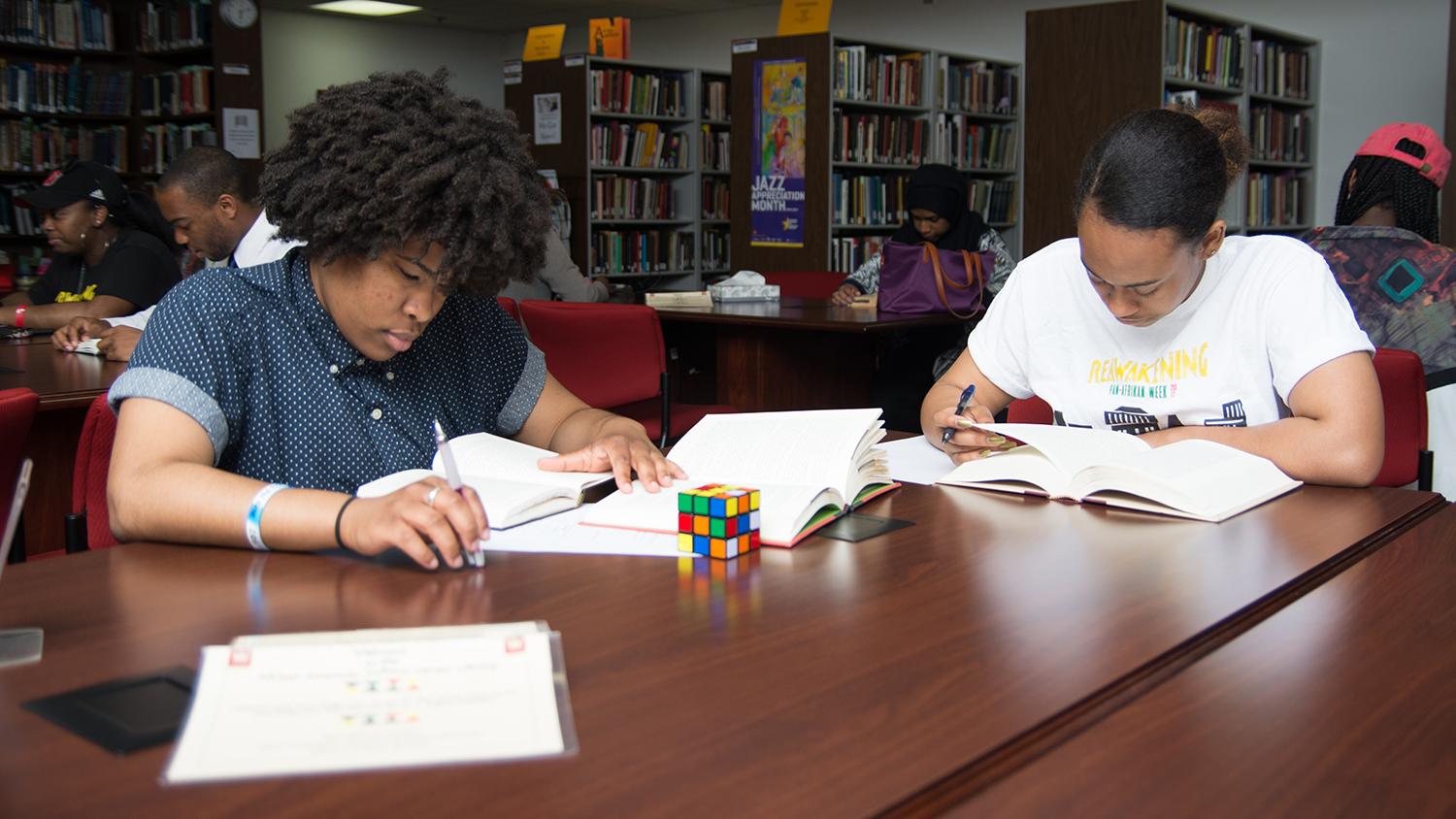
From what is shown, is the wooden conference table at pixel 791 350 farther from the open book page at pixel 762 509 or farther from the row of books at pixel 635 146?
the row of books at pixel 635 146

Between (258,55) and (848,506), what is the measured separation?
21.1ft

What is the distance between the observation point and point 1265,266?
1604 millimetres

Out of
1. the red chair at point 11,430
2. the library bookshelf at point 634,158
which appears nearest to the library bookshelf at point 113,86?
the library bookshelf at point 634,158

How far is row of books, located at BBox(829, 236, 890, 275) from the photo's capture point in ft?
21.2

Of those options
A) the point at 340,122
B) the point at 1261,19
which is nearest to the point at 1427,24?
the point at 1261,19

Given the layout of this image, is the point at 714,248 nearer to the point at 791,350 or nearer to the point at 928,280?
the point at 791,350

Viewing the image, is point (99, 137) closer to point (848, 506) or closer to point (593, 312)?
point (593, 312)

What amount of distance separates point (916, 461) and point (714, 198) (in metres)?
6.45

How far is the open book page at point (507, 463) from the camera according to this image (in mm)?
1266

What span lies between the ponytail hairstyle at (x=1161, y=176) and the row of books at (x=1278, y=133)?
5395mm

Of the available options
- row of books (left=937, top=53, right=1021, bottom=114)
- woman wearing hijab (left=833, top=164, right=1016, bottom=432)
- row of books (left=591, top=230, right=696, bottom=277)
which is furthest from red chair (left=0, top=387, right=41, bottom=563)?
row of books (left=937, top=53, right=1021, bottom=114)

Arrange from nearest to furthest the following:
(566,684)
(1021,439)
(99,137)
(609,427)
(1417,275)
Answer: (566,684), (1021,439), (609,427), (1417,275), (99,137)

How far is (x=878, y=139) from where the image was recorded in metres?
6.34

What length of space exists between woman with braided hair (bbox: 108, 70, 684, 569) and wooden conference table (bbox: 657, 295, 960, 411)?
2320 mm
